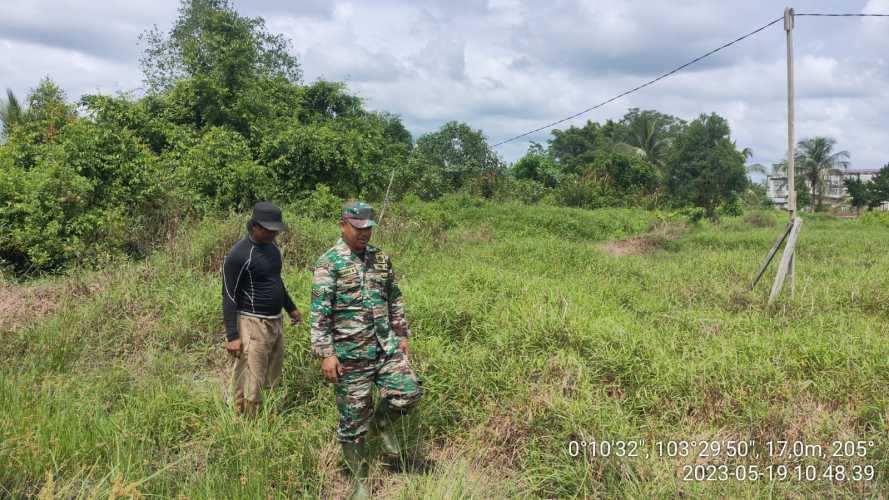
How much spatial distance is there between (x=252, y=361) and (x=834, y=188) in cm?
5785

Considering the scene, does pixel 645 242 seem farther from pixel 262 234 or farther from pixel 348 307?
pixel 348 307

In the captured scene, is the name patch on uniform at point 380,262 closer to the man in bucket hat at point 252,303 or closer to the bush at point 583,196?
the man in bucket hat at point 252,303

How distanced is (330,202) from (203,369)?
712 cm

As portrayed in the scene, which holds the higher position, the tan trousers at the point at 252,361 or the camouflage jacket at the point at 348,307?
the camouflage jacket at the point at 348,307

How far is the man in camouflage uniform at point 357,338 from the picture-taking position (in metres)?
3.00

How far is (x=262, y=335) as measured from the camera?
139 inches

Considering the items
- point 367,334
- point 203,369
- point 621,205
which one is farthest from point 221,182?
point 621,205

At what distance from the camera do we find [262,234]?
3.54 m

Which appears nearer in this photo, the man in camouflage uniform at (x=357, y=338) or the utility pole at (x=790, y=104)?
the man in camouflage uniform at (x=357, y=338)

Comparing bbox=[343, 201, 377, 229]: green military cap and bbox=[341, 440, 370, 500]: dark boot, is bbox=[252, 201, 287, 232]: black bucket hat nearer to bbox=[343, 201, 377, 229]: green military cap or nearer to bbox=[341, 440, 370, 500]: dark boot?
bbox=[343, 201, 377, 229]: green military cap

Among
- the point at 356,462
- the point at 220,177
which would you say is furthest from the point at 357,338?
the point at 220,177

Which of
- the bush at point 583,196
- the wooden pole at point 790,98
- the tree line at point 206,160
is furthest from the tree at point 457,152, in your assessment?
the wooden pole at point 790,98

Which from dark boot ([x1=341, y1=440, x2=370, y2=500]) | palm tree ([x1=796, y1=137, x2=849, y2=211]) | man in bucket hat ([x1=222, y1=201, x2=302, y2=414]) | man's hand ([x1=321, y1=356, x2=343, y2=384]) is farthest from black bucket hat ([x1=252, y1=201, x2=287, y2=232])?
palm tree ([x1=796, y1=137, x2=849, y2=211])

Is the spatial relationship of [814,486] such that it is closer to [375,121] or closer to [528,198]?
[375,121]
